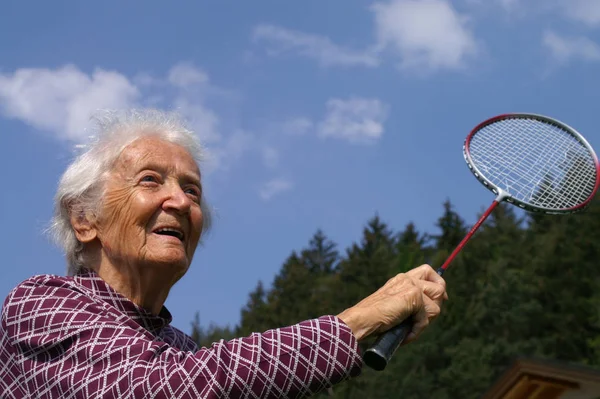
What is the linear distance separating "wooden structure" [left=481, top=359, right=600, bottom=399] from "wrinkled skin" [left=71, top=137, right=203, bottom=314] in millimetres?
3285

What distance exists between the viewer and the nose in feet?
11.8

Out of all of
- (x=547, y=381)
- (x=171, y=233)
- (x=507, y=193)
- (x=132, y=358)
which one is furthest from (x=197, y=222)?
(x=547, y=381)

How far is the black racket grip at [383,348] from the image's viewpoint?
10.7 feet

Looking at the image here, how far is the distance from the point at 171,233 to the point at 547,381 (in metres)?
3.58

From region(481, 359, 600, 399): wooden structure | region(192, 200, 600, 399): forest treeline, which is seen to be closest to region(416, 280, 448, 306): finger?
region(481, 359, 600, 399): wooden structure

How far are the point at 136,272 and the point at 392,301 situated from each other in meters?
0.98

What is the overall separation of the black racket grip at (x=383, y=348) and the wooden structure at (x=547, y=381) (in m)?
3.06

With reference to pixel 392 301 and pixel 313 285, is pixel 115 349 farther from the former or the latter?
pixel 313 285

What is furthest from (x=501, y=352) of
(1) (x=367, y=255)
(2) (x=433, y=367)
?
(1) (x=367, y=255)

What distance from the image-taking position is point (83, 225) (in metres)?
3.74

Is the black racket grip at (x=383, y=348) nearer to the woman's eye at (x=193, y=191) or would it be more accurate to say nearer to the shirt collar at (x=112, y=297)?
the shirt collar at (x=112, y=297)

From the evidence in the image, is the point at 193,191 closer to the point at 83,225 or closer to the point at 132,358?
the point at 83,225

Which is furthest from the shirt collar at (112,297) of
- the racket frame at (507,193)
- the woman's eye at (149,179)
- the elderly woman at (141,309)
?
the racket frame at (507,193)

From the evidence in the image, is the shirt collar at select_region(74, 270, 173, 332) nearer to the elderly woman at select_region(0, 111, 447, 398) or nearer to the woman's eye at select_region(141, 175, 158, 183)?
the elderly woman at select_region(0, 111, 447, 398)
